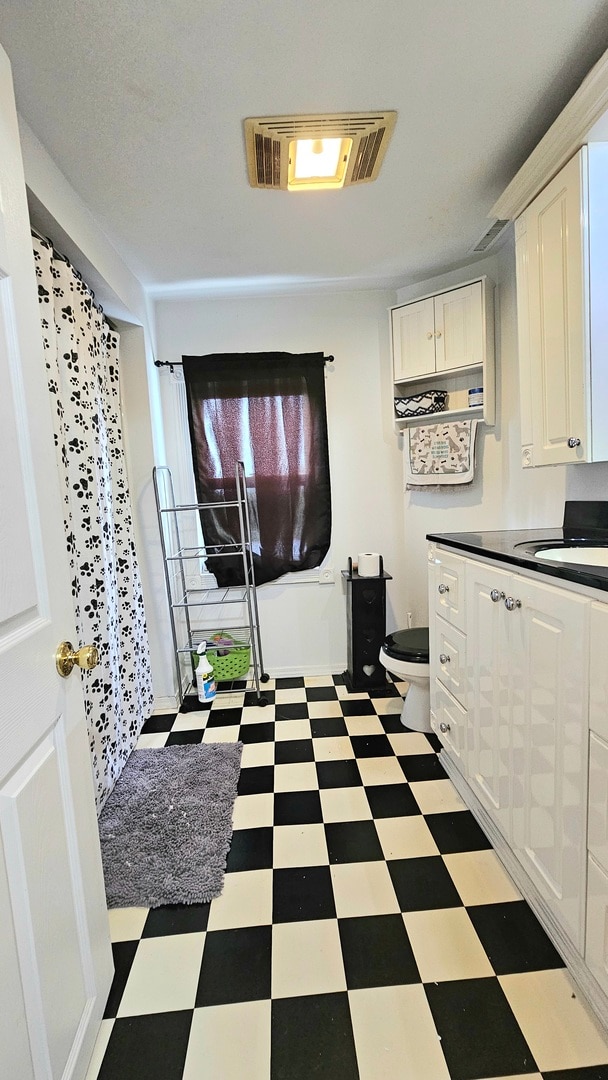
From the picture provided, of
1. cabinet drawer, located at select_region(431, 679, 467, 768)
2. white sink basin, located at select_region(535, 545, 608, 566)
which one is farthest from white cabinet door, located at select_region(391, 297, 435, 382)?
cabinet drawer, located at select_region(431, 679, 467, 768)

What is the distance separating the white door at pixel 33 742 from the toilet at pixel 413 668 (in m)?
1.46

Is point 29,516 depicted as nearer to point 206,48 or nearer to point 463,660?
point 206,48

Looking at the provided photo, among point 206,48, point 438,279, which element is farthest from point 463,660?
point 438,279

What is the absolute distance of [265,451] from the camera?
278 cm

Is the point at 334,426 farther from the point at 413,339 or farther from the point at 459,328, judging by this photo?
the point at 459,328

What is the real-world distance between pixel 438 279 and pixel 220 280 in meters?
1.21

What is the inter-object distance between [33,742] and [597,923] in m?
1.17

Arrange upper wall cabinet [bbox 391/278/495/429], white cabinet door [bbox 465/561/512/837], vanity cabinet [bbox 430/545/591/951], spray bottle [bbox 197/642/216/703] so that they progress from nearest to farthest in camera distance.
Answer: vanity cabinet [bbox 430/545/591/951] → white cabinet door [bbox 465/561/512/837] → upper wall cabinet [bbox 391/278/495/429] → spray bottle [bbox 197/642/216/703]

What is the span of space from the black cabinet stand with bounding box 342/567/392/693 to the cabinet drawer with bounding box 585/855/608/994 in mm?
1717

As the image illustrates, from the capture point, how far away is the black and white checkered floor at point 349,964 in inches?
38.2

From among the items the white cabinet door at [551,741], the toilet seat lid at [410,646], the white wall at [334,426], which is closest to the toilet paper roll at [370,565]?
the white wall at [334,426]

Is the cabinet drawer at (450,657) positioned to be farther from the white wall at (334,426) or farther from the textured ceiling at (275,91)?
the textured ceiling at (275,91)

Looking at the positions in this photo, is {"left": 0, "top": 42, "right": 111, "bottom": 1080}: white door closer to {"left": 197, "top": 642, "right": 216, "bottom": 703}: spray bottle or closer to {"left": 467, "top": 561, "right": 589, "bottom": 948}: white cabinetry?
{"left": 467, "top": 561, "right": 589, "bottom": 948}: white cabinetry

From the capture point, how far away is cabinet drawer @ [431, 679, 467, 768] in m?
1.66
